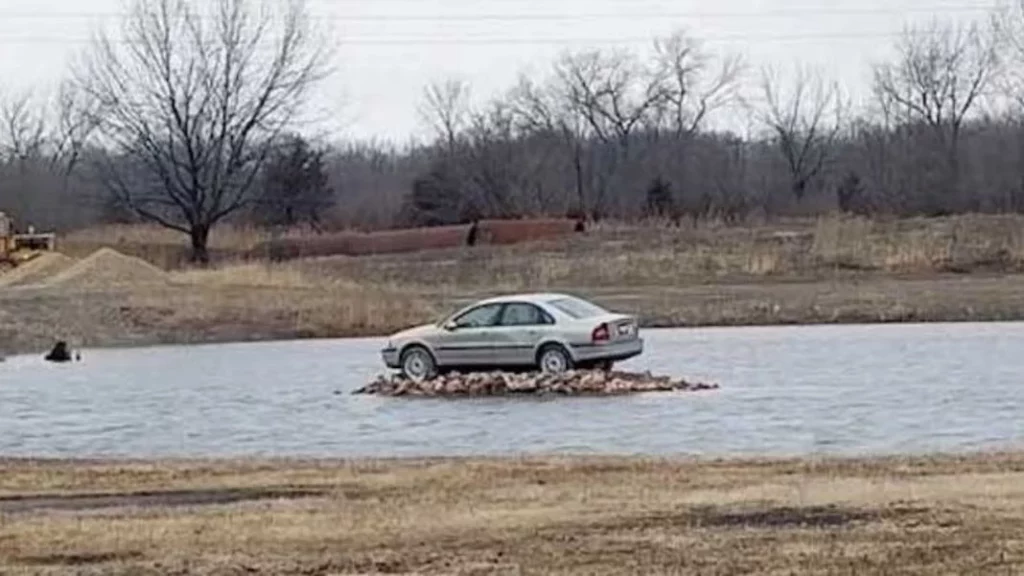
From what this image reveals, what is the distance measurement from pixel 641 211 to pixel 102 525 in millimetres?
86478

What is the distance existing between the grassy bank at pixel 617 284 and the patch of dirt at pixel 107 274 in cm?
65

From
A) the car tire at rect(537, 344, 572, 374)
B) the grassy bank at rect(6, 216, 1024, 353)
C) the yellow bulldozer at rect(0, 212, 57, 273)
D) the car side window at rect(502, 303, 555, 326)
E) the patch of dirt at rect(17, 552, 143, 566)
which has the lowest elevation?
the patch of dirt at rect(17, 552, 143, 566)

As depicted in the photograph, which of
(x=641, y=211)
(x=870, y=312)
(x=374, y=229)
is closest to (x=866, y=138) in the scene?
(x=641, y=211)

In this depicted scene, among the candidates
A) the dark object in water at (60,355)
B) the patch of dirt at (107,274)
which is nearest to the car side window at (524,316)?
the dark object in water at (60,355)

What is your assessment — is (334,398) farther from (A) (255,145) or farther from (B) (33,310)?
(A) (255,145)

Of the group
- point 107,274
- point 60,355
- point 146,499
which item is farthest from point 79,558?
point 107,274

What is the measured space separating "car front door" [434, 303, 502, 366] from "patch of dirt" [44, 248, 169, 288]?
29669mm

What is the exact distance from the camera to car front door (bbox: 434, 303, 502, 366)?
35.8 meters

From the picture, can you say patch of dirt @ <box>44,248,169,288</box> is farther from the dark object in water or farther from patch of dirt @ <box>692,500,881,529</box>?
patch of dirt @ <box>692,500,881,529</box>

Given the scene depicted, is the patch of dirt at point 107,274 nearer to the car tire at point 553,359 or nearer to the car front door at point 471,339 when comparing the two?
the car front door at point 471,339

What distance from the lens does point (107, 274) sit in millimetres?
66250

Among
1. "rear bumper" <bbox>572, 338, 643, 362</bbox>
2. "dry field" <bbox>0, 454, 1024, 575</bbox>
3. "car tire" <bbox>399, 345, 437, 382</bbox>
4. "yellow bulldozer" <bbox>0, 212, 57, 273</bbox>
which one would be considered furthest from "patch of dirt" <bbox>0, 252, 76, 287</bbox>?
"dry field" <bbox>0, 454, 1024, 575</bbox>

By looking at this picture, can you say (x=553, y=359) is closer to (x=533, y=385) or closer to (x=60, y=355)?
(x=533, y=385)

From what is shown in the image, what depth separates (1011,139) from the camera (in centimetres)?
10369
